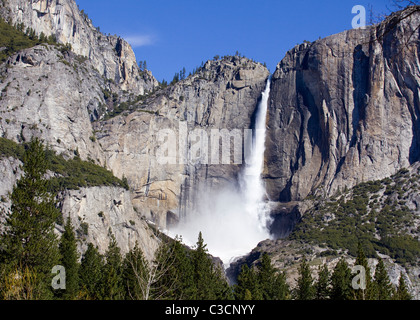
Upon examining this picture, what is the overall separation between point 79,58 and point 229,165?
139 feet

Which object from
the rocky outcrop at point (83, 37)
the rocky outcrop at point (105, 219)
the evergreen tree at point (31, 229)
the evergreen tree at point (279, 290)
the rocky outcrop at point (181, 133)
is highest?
the rocky outcrop at point (83, 37)

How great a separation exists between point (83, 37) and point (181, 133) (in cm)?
4102

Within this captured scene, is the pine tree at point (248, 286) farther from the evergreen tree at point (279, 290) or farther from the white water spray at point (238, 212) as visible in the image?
the white water spray at point (238, 212)

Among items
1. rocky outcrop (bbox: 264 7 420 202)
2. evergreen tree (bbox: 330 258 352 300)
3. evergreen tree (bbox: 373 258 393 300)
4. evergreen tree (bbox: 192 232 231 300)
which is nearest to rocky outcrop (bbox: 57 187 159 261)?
evergreen tree (bbox: 192 232 231 300)

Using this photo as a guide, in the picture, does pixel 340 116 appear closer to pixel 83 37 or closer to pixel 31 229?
A: pixel 83 37

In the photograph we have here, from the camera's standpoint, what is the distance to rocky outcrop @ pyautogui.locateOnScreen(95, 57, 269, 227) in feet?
412

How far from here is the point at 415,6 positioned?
16.3 metres

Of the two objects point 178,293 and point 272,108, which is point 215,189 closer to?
point 272,108

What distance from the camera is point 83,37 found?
507 ft

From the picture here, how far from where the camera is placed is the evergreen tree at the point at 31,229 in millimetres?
45719

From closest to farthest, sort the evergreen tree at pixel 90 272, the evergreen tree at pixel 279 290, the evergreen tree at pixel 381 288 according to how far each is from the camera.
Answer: the evergreen tree at pixel 381 288, the evergreen tree at pixel 90 272, the evergreen tree at pixel 279 290

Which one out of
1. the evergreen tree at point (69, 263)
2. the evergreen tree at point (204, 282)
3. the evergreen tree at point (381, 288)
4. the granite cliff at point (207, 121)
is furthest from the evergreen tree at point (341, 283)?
the granite cliff at point (207, 121)

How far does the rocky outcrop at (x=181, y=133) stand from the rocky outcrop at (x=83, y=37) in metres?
18.9
